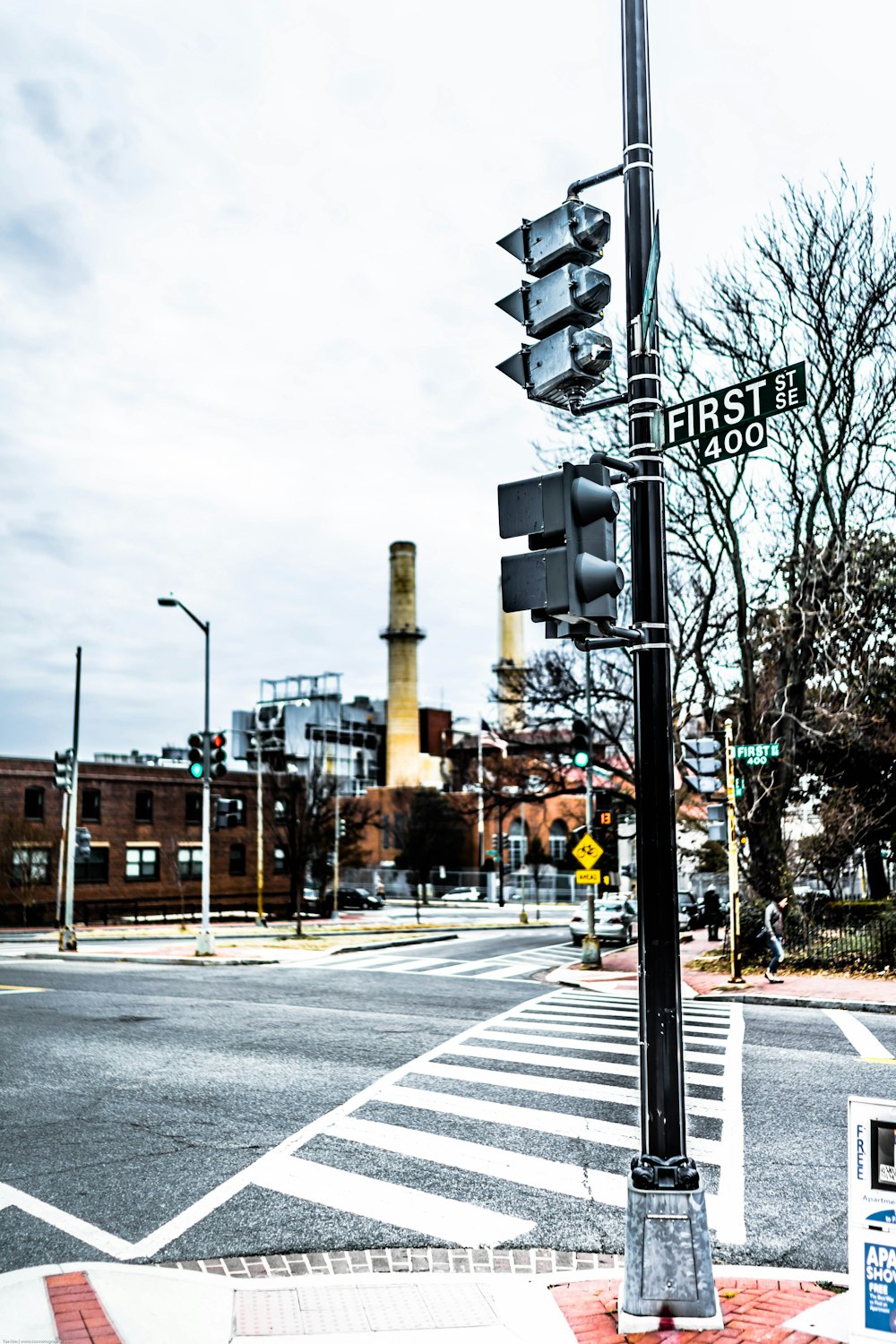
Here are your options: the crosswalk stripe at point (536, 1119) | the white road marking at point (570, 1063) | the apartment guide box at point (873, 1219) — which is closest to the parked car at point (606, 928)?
the white road marking at point (570, 1063)

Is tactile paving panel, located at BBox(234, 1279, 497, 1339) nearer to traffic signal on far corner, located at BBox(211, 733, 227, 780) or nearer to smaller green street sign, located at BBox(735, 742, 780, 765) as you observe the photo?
smaller green street sign, located at BBox(735, 742, 780, 765)

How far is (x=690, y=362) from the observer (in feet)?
88.0

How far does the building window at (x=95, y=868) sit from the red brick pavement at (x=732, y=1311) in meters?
51.3

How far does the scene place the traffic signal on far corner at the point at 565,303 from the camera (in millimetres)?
5758

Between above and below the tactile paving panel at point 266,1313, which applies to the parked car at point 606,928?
below

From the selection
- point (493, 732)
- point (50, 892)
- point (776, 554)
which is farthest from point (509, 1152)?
point (50, 892)

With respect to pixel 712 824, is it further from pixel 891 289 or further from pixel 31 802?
pixel 31 802

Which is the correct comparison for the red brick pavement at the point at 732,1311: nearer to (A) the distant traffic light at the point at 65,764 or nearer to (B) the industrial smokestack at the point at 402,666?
(A) the distant traffic light at the point at 65,764

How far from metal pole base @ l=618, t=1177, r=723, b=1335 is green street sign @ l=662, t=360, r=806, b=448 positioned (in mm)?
3755

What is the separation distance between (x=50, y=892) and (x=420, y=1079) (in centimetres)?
4424

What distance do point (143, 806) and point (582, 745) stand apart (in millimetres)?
37169

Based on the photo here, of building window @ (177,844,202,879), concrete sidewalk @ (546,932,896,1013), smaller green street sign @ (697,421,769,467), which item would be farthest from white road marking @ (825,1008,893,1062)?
building window @ (177,844,202,879)

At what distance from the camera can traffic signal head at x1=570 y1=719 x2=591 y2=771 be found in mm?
24438

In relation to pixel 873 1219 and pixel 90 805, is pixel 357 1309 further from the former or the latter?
pixel 90 805
